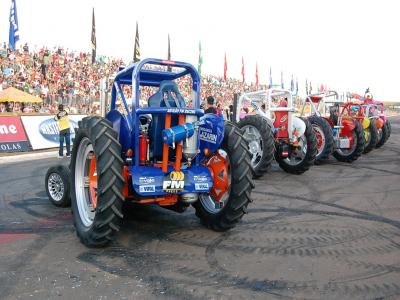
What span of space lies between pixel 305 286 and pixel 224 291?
0.69 m

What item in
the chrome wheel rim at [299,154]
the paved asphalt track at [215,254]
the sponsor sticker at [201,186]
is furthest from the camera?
the chrome wheel rim at [299,154]

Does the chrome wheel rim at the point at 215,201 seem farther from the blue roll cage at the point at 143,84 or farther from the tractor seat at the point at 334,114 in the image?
the tractor seat at the point at 334,114

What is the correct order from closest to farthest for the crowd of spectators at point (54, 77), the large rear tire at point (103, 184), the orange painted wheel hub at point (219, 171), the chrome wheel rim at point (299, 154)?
the large rear tire at point (103, 184) < the orange painted wheel hub at point (219, 171) < the chrome wheel rim at point (299, 154) < the crowd of spectators at point (54, 77)

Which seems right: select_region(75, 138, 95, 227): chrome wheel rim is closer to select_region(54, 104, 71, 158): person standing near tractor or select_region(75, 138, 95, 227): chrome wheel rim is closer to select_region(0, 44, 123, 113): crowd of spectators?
select_region(54, 104, 71, 158): person standing near tractor

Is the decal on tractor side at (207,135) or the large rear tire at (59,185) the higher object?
the decal on tractor side at (207,135)

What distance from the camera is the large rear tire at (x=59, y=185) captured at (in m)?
6.26

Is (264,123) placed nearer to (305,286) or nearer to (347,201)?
(347,201)

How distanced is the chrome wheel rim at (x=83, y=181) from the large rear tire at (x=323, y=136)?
762cm

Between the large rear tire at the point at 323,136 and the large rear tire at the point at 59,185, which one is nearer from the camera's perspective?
the large rear tire at the point at 59,185

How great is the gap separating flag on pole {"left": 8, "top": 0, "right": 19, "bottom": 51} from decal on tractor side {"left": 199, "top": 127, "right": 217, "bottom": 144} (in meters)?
21.8

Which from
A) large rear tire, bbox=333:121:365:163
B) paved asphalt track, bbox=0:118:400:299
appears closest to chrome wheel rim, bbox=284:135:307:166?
large rear tire, bbox=333:121:365:163

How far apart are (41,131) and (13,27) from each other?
10.8m

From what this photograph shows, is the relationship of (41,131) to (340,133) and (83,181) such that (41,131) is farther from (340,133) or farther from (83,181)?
(83,181)

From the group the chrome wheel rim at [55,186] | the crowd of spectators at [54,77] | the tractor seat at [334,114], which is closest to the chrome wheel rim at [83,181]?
A: the chrome wheel rim at [55,186]
